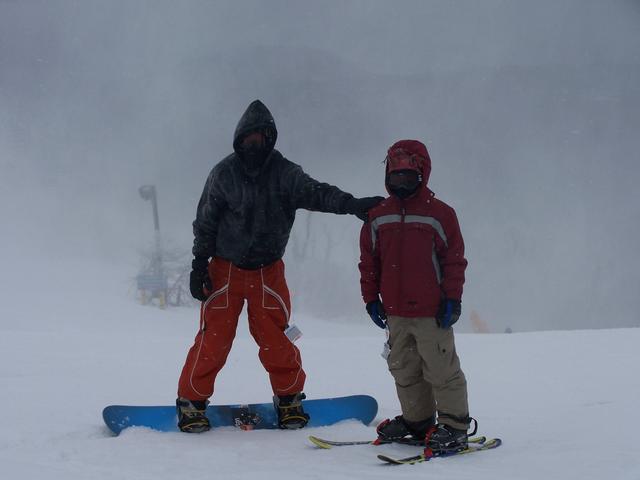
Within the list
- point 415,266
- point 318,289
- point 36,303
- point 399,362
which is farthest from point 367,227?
point 318,289

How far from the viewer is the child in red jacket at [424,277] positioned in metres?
3.01

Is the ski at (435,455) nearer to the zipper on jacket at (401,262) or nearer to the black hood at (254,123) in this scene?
the zipper on jacket at (401,262)

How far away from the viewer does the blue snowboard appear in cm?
347

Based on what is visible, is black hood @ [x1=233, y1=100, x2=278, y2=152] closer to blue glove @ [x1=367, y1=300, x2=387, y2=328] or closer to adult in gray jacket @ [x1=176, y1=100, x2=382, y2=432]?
adult in gray jacket @ [x1=176, y1=100, x2=382, y2=432]

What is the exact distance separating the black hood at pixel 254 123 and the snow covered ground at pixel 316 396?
4.99 feet

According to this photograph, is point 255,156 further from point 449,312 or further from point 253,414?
point 253,414

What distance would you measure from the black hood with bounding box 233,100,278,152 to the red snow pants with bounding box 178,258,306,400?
26.1 inches

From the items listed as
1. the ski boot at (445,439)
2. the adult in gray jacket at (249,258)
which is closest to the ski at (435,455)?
the ski boot at (445,439)

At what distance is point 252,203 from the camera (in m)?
3.49

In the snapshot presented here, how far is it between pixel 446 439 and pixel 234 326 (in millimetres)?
1279

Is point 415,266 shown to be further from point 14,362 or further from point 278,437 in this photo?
point 14,362

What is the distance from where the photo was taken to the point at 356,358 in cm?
623

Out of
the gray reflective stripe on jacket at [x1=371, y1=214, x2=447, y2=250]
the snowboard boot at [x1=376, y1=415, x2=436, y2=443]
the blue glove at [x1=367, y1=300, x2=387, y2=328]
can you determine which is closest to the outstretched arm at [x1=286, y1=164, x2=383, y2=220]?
the gray reflective stripe on jacket at [x1=371, y1=214, x2=447, y2=250]

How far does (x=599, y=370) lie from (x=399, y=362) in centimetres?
299
